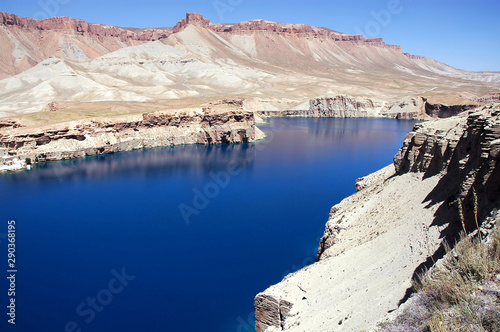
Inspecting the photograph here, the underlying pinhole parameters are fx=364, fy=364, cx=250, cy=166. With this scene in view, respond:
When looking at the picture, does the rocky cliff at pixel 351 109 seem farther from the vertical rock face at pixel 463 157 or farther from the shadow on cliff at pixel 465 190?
the shadow on cliff at pixel 465 190

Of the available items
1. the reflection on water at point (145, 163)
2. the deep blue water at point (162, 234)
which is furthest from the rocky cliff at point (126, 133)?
the deep blue water at point (162, 234)

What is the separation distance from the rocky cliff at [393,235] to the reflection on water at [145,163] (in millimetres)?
34752

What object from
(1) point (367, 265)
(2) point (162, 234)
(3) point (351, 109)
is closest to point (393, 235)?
(1) point (367, 265)

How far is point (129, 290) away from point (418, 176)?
21051 mm

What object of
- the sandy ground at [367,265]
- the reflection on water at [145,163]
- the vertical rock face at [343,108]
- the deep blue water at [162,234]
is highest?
the vertical rock face at [343,108]

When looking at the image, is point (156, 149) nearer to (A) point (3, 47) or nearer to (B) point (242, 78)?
(B) point (242, 78)

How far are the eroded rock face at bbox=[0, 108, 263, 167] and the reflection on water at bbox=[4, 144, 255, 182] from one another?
244cm

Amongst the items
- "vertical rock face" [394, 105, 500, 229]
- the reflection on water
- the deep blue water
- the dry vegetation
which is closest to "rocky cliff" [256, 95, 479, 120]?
the reflection on water

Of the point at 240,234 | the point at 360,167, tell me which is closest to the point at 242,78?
the point at 360,167

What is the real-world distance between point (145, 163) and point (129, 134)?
15.5 metres

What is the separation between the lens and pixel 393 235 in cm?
1917

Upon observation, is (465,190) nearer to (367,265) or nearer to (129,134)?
(367,265)

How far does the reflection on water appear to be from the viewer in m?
53.6

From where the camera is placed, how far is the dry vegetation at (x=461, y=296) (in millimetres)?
7320
